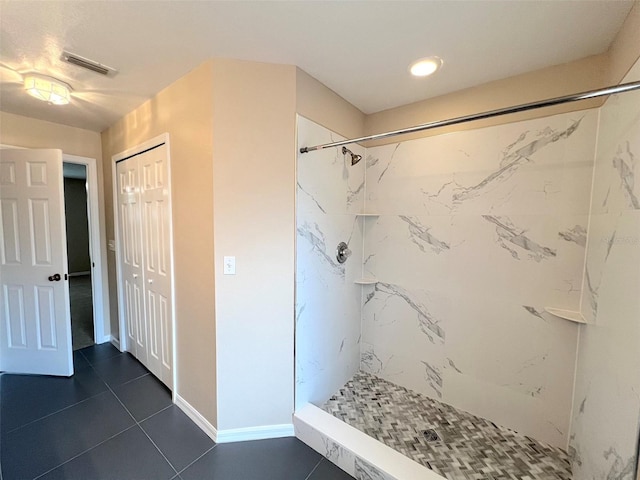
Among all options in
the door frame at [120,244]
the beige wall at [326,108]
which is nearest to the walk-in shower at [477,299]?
the beige wall at [326,108]

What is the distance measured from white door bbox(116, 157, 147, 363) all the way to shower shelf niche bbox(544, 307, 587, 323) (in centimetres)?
318

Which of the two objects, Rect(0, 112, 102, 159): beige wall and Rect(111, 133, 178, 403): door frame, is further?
Rect(0, 112, 102, 159): beige wall

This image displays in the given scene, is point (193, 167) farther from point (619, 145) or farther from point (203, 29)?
point (619, 145)

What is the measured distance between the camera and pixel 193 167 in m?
1.71

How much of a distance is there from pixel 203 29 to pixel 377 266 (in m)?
2.03

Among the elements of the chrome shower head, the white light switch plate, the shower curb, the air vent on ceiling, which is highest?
the air vent on ceiling

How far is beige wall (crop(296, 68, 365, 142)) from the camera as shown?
5.58 ft

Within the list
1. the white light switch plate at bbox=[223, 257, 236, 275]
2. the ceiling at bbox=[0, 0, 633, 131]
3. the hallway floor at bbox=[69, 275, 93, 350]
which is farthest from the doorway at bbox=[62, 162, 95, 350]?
the white light switch plate at bbox=[223, 257, 236, 275]

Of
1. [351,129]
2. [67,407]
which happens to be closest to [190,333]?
[67,407]

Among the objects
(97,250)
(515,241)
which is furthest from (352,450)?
(97,250)

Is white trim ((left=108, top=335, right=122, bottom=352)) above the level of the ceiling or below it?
below

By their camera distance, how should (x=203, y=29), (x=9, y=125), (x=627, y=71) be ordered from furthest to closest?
(x=9, y=125) → (x=203, y=29) → (x=627, y=71)

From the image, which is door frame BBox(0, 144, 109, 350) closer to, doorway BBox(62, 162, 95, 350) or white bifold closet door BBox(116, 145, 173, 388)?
white bifold closet door BBox(116, 145, 173, 388)

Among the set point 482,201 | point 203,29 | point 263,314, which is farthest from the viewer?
point 482,201
